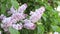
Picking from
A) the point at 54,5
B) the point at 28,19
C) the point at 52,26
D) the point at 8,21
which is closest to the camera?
the point at 8,21

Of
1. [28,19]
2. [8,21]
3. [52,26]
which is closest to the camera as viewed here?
[8,21]

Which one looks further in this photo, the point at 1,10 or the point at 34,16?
the point at 1,10

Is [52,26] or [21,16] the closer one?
[21,16]

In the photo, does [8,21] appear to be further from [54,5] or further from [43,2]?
[54,5]

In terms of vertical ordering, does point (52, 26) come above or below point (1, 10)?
below

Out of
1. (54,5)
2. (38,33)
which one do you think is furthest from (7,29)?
(54,5)

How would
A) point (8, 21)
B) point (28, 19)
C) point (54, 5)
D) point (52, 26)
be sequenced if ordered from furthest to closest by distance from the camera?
point (54, 5) → point (52, 26) → point (28, 19) → point (8, 21)

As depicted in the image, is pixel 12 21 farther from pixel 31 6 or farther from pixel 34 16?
pixel 31 6

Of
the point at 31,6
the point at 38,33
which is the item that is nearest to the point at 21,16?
the point at 38,33
